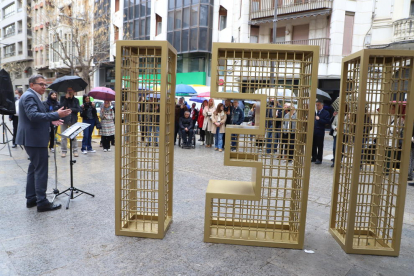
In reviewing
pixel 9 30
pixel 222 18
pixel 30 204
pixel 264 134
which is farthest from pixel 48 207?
pixel 9 30

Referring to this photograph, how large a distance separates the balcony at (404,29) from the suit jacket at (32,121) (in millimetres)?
16153

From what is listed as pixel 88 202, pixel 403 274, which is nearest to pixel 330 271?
pixel 403 274

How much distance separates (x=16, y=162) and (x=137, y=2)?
24827 mm

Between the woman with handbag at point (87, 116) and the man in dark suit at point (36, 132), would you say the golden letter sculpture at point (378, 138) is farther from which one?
the woman with handbag at point (87, 116)

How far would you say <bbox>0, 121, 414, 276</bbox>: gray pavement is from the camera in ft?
10.9

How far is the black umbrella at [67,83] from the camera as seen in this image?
25.7 feet

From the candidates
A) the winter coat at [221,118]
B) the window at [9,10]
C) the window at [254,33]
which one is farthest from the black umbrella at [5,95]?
the window at [9,10]

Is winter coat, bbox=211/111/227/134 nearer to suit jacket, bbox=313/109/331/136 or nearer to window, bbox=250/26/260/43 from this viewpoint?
suit jacket, bbox=313/109/331/136

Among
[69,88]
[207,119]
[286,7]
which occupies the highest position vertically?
[286,7]

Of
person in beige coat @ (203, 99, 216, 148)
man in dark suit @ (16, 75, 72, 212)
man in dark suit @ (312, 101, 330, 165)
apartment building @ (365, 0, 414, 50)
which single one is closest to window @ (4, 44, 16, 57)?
person in beige coat @ (203, 99, 216, 148)

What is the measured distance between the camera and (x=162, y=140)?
3.86 meters

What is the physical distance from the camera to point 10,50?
46156mm

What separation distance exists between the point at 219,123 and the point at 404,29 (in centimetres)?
1088

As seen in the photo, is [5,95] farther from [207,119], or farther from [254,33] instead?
[254,33]
